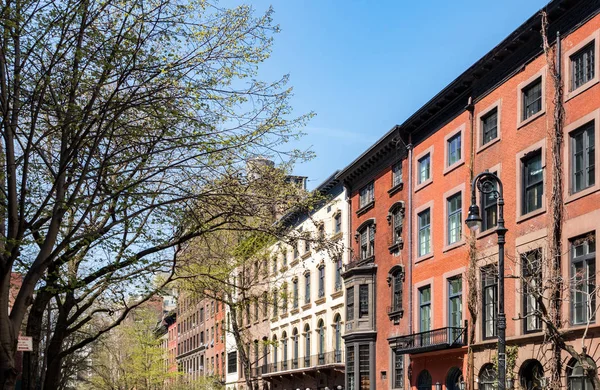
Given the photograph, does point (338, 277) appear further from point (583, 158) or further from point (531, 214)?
point (583, 158)

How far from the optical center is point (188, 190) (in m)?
18.5

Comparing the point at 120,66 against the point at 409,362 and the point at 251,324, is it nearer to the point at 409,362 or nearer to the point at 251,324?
the point at 409,362

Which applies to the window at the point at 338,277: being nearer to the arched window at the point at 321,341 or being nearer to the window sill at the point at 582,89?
the arched window at the point at 321,341

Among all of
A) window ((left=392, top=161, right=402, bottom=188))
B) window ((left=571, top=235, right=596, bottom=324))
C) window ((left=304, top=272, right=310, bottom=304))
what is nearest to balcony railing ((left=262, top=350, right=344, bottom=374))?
window ((left=304, top=272, right=310, bottom=304))

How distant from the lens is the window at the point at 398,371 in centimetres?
3919

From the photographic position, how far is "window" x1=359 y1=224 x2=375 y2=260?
4390cm

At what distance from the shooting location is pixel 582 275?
79.9 ft

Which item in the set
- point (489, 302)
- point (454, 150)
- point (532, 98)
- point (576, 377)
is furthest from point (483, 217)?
point (576, 377)

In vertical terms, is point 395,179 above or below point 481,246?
above

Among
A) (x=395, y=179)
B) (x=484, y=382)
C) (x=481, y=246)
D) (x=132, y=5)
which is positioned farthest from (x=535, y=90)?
(x=132, y=5)

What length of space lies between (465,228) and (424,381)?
7580 millimetres

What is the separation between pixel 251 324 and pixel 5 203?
174 feet

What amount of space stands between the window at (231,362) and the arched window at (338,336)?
89.6ft

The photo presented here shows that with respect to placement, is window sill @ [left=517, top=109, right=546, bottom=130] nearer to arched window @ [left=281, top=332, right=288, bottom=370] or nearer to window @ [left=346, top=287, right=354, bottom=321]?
window @ [left=346, top=287, right=354, bottom=321]
